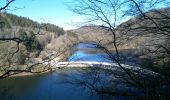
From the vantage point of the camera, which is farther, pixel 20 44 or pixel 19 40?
pixel 20 44

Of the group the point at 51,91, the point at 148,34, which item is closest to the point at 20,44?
the point at 148,34

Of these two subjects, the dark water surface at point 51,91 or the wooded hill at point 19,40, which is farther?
the dark water surface at point 51,91

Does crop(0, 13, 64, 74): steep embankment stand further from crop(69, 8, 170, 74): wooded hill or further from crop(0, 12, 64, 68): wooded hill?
A: crop(69, 8, 170, 74): wooded hill

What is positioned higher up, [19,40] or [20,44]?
[19,40]

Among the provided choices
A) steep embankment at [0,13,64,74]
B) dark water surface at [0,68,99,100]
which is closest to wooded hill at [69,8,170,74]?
steep embankment at [0,13,64,74]

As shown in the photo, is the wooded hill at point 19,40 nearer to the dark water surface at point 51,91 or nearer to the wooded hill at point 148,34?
the wooded hill at point 148,34

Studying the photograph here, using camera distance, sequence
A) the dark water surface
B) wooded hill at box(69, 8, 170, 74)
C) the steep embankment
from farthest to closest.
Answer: the dark water surface, wooded hill at box(69, 8, 170, 74), the steep embankment

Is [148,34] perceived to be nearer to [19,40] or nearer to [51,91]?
[19,40]

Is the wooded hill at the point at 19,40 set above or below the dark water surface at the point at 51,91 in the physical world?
above

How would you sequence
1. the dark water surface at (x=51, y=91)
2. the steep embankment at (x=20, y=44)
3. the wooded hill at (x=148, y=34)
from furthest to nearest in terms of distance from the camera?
the dark water surface at (x=51, y=91), the wooded hill at (x=148, y=34), the steep embankment at (x=20, y=44)

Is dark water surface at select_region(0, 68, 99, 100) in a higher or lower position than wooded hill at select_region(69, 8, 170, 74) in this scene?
lower

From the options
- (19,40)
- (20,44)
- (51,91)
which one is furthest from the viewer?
(51,91)

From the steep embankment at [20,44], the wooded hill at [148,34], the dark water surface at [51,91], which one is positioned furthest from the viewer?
the dark water surface at [51,91]

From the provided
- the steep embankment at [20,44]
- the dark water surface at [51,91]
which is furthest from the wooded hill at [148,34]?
the dark water surface at [51,91]
